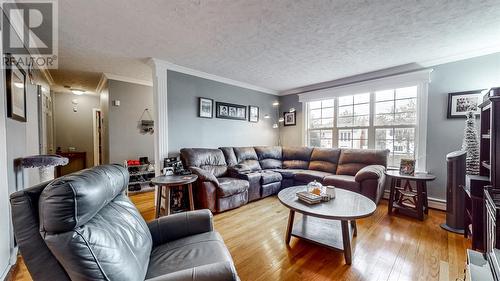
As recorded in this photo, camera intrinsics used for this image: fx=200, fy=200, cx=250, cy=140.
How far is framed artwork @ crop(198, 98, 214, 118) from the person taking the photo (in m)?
3.77

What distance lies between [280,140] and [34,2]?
4.81 metres

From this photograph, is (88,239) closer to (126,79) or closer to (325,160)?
(325,160)

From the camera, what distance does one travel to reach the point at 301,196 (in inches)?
82.4

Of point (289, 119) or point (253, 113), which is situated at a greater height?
point (253, 113)

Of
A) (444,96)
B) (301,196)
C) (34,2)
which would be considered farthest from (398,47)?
(34,2)

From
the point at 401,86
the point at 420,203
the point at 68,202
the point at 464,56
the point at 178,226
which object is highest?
the point at 464,56

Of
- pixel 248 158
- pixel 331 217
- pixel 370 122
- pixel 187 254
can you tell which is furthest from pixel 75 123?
pixel 370 122

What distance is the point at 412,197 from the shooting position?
2.96m

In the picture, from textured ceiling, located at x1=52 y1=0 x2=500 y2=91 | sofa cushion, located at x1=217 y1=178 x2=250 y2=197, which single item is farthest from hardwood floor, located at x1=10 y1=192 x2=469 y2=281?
textured ceiling, located at x1=52 y1=0 x2=500 y2=91

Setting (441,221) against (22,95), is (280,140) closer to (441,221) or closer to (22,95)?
(441,221)

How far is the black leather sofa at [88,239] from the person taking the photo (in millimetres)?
749

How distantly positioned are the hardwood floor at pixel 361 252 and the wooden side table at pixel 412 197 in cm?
15

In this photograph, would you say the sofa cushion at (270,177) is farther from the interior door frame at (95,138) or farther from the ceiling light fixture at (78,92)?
the ceiling light fixture at (78,92)

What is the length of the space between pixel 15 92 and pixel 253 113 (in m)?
3.71
